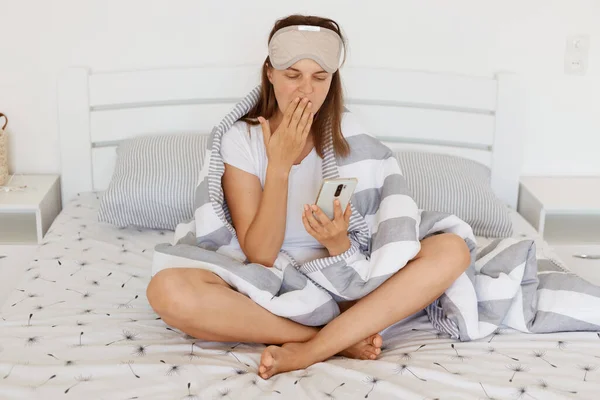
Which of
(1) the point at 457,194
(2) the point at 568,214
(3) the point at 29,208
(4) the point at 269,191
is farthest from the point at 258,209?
(2) the point at 568,214

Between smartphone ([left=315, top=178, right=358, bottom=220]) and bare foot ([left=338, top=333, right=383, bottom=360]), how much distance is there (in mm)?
271

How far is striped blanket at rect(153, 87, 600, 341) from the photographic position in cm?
173

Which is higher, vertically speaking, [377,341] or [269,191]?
[269,191]

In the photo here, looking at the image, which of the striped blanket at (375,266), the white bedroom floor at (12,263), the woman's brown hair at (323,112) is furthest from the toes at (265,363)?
the white bedroom floor at (12,263)

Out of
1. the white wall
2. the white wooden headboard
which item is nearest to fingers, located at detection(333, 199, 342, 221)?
the white wooden headboard

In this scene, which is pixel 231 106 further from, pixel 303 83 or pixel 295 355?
pixel 295 355

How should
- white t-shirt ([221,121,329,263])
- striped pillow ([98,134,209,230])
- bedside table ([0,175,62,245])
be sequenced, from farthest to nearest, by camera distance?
bedside table ([0,175,62,245]) < striped pillow ([98,134,209,230]) < white t-shirt ([221,121,329,263])

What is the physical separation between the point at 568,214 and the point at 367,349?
1333mm

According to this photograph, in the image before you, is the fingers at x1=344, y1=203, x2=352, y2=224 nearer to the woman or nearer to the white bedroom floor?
the woman

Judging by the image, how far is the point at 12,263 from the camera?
2.37m

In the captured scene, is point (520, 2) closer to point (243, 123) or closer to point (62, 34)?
point (243, 123)

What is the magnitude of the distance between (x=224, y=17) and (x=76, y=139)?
2.05 feet

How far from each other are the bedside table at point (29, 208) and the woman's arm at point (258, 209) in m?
0.82

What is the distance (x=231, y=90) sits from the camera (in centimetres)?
259
